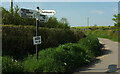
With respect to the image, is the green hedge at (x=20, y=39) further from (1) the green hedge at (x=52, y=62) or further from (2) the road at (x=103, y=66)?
(2) the road at (x=103, y=66)

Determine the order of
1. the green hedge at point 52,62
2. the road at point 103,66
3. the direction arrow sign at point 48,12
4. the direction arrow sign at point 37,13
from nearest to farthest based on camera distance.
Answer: the direction arrow sign at point 37,13, the green hedge at point 52,62, the direction arrow sign at point 48,12, the road at point 103,66

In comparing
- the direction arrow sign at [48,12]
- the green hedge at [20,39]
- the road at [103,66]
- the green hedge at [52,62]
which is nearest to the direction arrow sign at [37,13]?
the direction arrow sign at [48,12]

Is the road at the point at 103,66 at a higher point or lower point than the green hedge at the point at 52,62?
lower

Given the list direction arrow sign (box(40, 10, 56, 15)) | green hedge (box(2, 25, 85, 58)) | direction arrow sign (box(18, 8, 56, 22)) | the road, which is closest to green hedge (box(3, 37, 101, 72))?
the road

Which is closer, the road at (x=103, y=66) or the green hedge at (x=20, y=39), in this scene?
the road at (x=103, y=66)

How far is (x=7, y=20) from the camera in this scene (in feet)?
33.1

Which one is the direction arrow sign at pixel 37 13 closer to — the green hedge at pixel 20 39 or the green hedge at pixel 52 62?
the green hedge at pixel 52 62

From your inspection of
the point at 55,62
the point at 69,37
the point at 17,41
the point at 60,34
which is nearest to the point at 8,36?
the point at 17,41

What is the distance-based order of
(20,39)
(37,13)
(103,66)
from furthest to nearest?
(20,39) → (103,66) → (37,13)

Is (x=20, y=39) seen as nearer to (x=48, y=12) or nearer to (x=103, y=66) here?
(x=48, y=12)

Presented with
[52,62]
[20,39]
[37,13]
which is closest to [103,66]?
[52,62]

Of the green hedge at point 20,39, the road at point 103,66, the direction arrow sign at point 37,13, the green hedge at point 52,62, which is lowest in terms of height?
the road at point 103,66

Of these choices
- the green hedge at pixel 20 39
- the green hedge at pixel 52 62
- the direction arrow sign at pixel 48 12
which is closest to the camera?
the green hedge at pixel 52 62

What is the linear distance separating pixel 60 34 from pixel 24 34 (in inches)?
187
